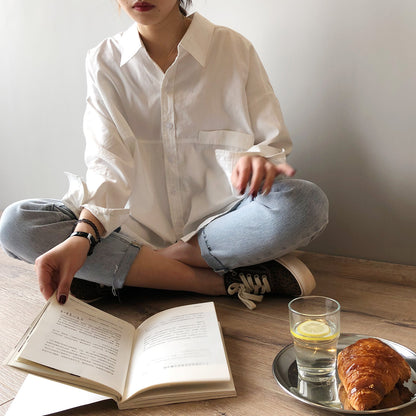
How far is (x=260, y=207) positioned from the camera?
1.11 metres

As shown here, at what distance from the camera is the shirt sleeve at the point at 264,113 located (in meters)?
1.21

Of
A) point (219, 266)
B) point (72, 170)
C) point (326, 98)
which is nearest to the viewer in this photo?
point (219, 266)

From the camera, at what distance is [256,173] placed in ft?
3.02

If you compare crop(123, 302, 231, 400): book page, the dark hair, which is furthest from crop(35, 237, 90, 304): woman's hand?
the dark hair

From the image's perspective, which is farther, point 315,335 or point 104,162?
point 104,162

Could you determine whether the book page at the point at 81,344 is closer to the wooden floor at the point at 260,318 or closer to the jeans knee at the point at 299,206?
the wooden floor at the point at 260,318

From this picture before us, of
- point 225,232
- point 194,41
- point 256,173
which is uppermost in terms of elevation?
point 194,41

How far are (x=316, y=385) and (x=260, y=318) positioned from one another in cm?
32

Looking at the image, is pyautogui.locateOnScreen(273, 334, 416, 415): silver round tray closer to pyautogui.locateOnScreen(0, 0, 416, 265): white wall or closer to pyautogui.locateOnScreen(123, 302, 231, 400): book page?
pyautogui.locateOnScreen(123, 302, 231, 400): book page

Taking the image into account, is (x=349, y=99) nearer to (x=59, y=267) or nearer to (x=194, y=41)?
(x=194, y=41)

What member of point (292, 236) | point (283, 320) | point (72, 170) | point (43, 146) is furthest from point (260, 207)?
point (43, 146)

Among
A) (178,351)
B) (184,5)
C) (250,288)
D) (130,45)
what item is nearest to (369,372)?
(178,351)

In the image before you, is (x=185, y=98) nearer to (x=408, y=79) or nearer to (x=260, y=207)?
(x=260, y=207)

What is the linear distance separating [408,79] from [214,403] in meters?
0.83
